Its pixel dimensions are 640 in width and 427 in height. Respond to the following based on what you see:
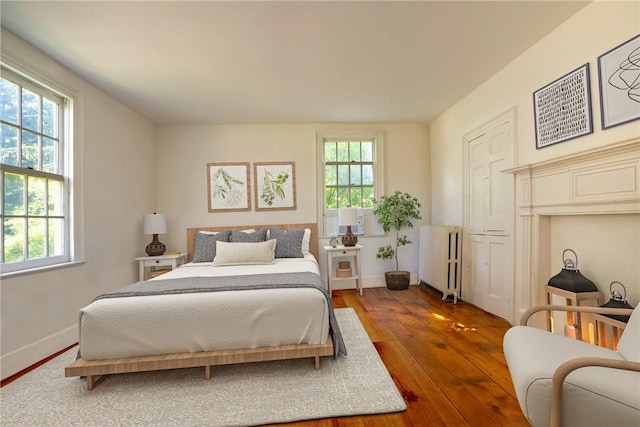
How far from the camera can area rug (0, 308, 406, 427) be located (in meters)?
1.57

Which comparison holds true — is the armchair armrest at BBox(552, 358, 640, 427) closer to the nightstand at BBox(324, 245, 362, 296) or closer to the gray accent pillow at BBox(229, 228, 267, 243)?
the nightstand at BBox(324, 245, 362, 296)

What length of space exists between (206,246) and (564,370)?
3449mm

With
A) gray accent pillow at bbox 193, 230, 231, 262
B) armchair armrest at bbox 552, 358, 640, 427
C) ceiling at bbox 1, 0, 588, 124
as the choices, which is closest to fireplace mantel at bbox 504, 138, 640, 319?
ceiling at bbox 1, 0, 588, 124

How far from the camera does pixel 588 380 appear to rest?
1.09m

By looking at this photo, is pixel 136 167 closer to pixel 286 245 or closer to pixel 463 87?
pixel 286 245

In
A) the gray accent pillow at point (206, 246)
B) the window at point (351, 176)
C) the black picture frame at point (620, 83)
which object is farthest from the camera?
the window at point (351, 176)

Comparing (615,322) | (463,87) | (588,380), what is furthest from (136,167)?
(615,322)

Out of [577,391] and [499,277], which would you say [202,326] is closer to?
[577,391]

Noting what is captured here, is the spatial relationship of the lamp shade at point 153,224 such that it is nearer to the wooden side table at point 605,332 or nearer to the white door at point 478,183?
the white door at point 478,183

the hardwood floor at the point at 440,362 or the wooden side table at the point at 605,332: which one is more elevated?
the wooden side table at the point at 605,332

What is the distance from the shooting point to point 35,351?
2.26 m

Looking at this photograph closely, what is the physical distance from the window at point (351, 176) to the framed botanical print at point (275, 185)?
1.68 ft

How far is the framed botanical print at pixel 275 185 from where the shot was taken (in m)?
4.39

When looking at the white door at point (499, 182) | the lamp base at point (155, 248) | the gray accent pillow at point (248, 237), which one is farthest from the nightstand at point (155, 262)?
the white door at point (499, 182)
